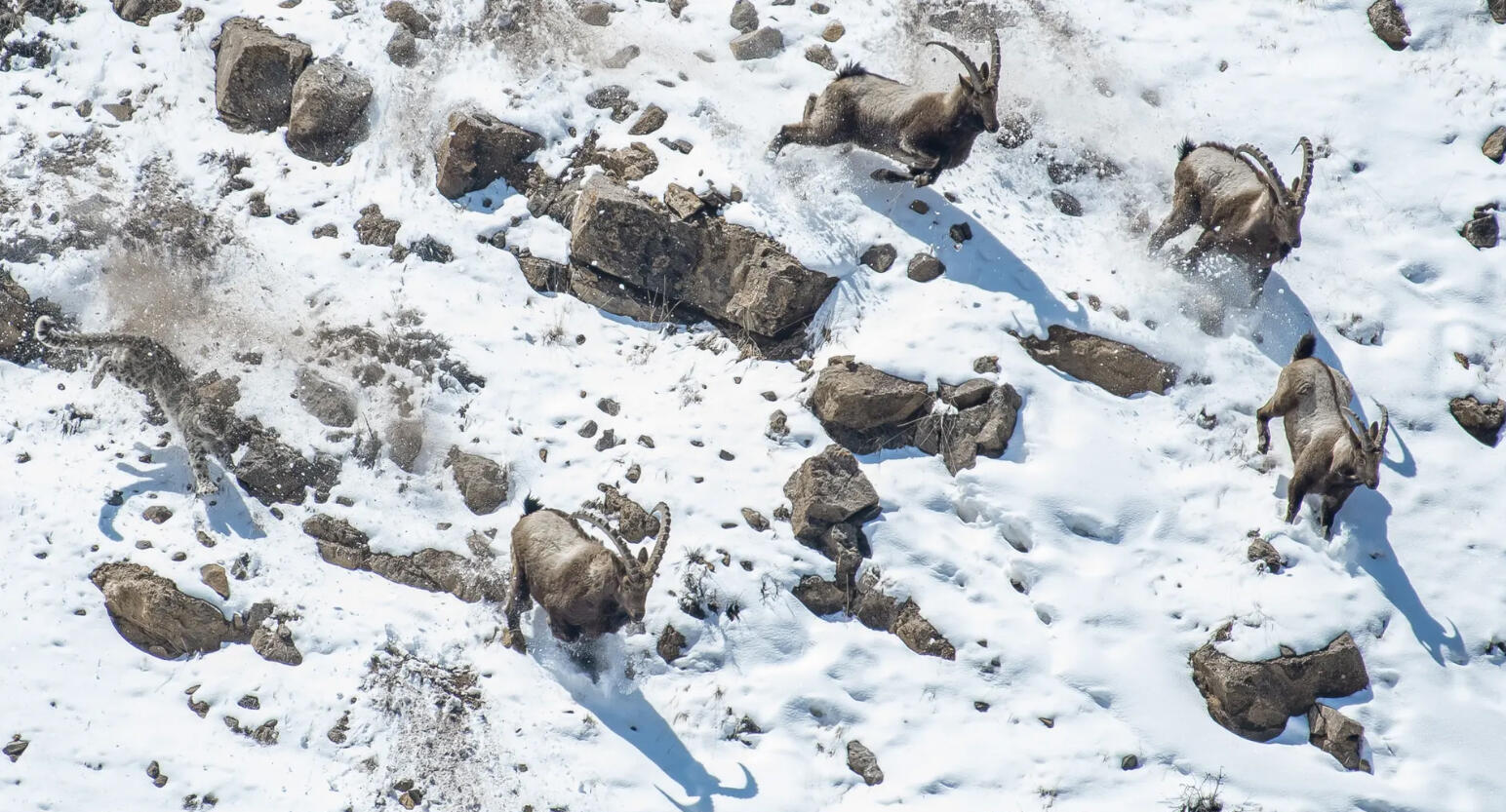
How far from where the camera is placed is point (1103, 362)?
10602 mm

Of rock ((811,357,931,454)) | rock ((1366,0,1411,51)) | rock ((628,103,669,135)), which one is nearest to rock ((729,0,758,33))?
rock ((628,103,669,135))

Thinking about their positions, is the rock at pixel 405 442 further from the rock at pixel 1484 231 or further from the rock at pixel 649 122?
the rock at pixel 1484 231

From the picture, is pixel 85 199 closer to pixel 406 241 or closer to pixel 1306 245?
pixel 406 241

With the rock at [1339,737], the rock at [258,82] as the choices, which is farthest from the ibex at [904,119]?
the rock at [1339,737]

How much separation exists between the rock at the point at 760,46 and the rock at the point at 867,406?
16.8 feet

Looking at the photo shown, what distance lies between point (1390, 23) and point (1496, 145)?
213 centimetres

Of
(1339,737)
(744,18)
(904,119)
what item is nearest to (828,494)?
(904,119)

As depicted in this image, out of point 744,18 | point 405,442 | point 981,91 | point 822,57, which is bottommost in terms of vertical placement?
point 405,442

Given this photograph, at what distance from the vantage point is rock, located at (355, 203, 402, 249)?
11.9m

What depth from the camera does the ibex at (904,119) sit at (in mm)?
11164

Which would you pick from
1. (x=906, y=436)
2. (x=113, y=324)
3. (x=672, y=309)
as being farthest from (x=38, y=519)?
(x=906, y=436)

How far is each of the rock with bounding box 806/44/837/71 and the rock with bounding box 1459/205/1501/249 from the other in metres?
7.40

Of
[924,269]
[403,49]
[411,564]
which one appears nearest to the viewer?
[411,564]

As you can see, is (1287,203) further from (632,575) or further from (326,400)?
(326,400)
